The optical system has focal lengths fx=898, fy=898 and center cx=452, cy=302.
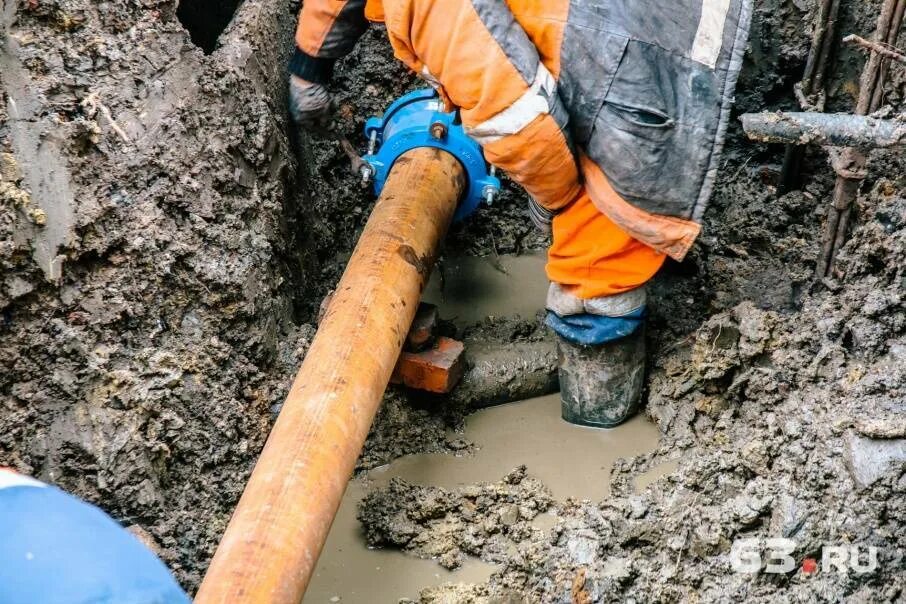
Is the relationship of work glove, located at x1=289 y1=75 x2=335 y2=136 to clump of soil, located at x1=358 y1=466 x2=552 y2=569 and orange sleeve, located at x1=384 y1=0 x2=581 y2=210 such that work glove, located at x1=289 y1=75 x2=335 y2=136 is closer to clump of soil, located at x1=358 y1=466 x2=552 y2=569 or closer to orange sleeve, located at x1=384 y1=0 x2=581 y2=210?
orange sleeve, located at x1=384 y1=0 x2=581 y2=210

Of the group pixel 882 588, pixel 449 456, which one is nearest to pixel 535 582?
pixel 449 456

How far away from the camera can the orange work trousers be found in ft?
8.75

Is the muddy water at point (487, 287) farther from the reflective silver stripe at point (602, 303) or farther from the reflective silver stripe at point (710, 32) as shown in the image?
the reflective silver stripe at point (710, 32)

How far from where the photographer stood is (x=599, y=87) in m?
2.43

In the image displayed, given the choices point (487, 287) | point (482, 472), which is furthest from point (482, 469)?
point (487, 287)

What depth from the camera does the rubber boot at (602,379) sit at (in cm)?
287

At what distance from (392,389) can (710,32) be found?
1433mm

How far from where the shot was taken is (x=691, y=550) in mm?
2186

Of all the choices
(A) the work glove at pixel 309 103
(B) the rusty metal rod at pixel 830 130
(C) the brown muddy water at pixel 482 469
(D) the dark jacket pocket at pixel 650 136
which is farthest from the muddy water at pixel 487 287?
(B) the rusty metal rod at pixel 830 130

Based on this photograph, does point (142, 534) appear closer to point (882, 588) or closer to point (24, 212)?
point (24, 212)

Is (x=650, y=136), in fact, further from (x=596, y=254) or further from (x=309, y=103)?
(x=309, y=103)

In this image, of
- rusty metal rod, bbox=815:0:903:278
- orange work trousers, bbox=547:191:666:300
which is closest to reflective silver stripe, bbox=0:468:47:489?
orange work trousers, bbox=547:191:666:300

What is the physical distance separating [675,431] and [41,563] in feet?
6.90

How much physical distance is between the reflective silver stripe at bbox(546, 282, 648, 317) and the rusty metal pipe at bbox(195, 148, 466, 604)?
43cm
